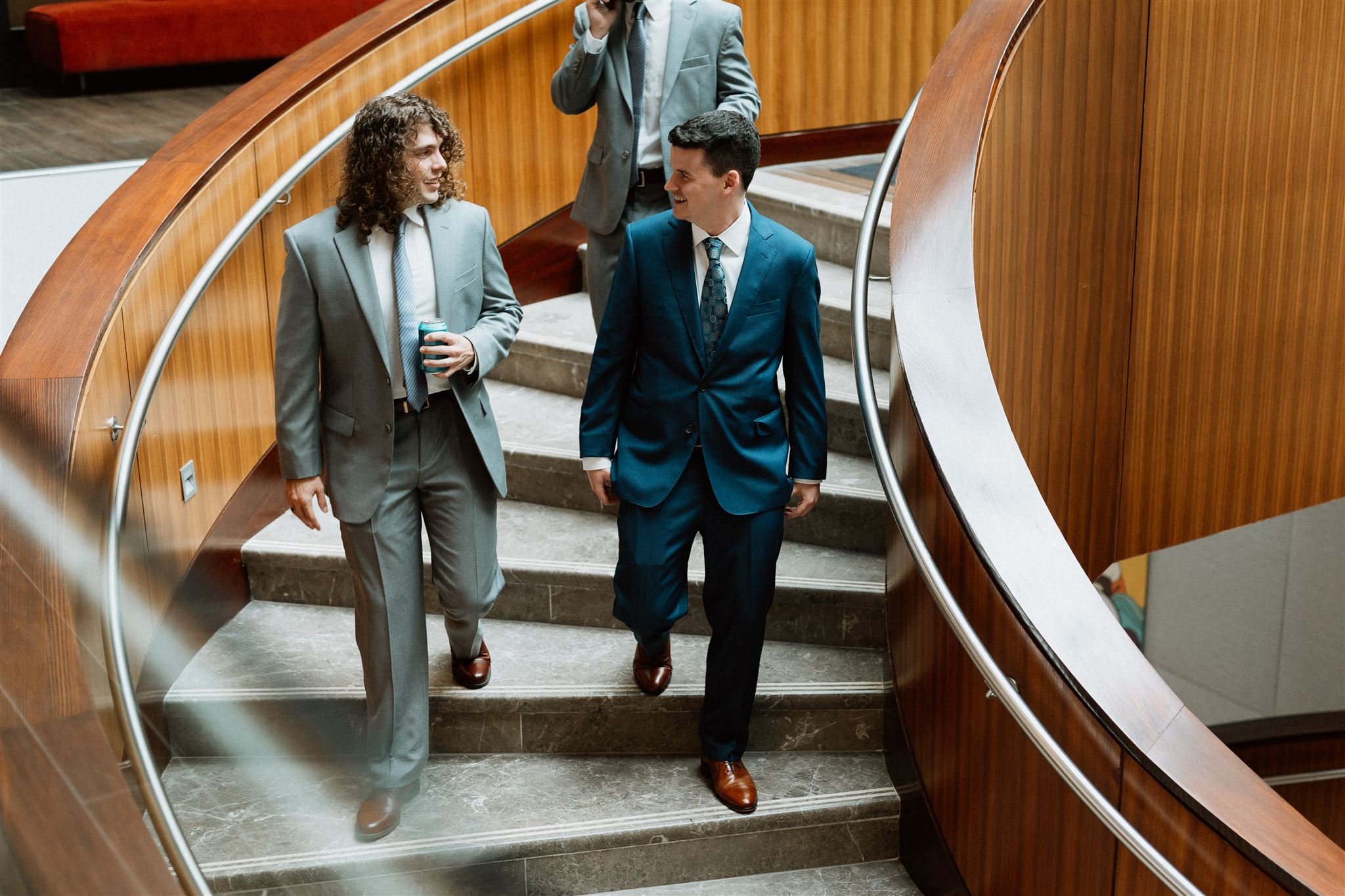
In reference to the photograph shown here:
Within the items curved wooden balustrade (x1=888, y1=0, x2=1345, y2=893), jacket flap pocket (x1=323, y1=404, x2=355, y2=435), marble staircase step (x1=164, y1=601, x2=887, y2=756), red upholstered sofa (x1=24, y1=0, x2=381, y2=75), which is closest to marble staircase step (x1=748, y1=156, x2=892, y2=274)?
curved wooden balustrade (x1=888, y1=0, x2=1345, y2=893)

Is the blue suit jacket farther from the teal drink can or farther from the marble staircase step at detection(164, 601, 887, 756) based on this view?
the marble staircase step at detection(164, 601, 887, 756)

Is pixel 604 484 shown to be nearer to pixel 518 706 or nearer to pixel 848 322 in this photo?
pixel 518 706

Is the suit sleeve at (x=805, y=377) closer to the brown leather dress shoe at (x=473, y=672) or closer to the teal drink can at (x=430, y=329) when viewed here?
the teal drink can at (x=430, y=329)

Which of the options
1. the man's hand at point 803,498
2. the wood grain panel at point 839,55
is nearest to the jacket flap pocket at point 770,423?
the man's hand at point 803,498

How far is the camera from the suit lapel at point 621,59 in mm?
3785

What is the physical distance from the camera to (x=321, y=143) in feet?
11.9

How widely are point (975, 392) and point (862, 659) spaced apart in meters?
1.15

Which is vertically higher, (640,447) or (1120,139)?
(1120,139)

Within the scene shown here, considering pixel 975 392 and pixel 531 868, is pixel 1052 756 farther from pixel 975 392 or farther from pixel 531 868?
pixel 531 868

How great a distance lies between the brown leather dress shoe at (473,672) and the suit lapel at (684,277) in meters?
0.96

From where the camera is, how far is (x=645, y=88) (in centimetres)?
381

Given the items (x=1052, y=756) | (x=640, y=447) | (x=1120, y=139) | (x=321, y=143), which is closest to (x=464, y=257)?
(x=640, y=447)

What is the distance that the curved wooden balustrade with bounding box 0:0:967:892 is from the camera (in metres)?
1.89

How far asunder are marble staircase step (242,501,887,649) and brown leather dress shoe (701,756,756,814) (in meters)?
0.52
